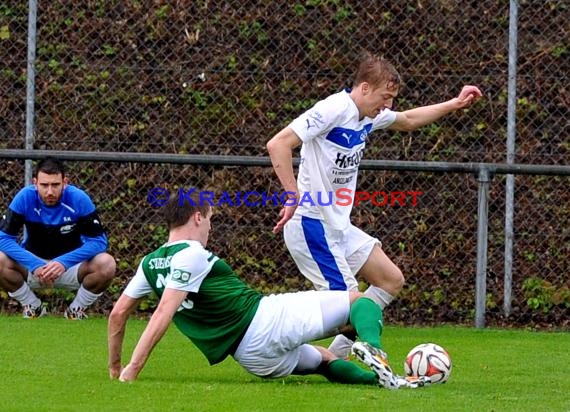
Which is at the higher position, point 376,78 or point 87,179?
point 376,78

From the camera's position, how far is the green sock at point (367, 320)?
19.8 ft

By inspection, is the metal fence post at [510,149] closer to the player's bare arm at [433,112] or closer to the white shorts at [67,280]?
the player's bare arm at [433,112]

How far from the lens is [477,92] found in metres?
7.95

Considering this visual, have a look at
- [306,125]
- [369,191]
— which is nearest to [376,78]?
[306,125]

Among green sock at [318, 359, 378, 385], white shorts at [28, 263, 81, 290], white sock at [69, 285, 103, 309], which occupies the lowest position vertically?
white sock at [69, 285, 103, 309]

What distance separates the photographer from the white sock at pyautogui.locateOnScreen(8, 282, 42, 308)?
9.70 m

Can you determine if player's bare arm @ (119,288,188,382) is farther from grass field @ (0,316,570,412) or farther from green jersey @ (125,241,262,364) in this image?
grass field @ (0,316,570,412)

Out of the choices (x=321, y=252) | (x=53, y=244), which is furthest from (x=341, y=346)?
(x=53, y=244)

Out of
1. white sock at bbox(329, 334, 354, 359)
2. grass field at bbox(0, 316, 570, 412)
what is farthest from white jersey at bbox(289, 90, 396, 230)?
grass field at bbox(0, 316, 570, 412)

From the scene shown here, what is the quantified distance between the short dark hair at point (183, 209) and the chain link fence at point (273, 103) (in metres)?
4.30

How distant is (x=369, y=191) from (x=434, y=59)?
4.73 feet

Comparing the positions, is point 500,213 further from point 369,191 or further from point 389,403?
point 389,403

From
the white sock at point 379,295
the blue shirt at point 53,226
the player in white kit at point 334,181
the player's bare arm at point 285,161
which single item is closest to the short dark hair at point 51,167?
the blue shirt at point 53,226

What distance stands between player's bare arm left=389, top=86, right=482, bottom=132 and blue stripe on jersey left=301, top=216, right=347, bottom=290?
3.26 feet
